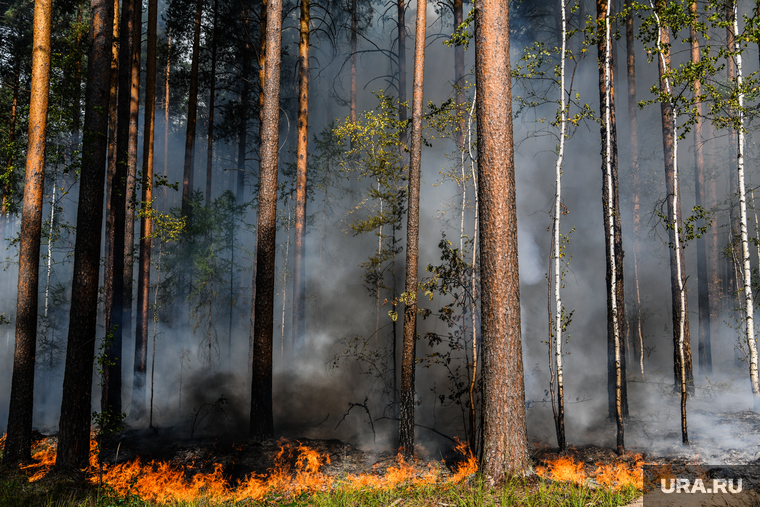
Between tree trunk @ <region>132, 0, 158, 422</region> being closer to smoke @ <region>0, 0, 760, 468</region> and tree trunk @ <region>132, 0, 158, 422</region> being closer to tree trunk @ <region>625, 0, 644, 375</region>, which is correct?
smoke @ <region>0, 0, 760, 468</region>

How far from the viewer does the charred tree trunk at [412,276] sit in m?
8.99

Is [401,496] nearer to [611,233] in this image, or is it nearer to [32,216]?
[611,233]

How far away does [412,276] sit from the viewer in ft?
30.7

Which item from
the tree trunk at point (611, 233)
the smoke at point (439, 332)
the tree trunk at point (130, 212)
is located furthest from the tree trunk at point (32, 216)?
the tree trunk at point (611, 233)

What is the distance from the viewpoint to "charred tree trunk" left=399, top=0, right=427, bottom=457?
8992 mm

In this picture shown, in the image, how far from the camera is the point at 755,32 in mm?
7141

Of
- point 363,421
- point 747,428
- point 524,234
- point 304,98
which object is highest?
point 304,98

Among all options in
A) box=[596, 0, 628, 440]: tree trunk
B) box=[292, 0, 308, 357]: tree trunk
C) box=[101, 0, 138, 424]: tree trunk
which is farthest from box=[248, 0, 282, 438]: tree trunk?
box=[596, 0, 628, 440]: tree trunk

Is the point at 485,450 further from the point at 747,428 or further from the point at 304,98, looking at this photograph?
the point at 304,98


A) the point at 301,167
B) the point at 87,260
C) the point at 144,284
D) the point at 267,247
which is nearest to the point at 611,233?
the point at 267,247

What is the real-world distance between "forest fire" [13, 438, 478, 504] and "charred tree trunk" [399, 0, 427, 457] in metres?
0.69

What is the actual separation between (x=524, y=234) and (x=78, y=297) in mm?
17803

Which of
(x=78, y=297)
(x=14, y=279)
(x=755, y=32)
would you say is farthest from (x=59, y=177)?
(x=755, y=32)

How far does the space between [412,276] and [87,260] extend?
6.45 metres
